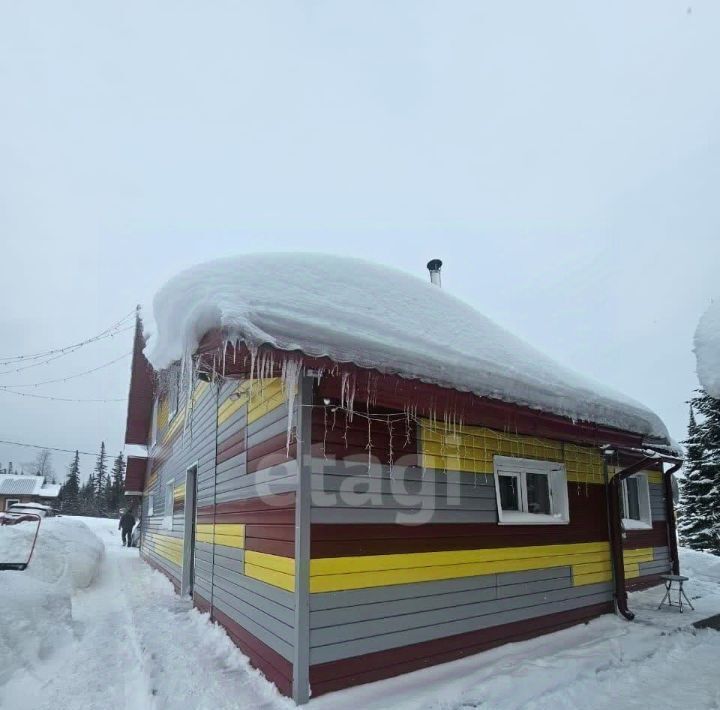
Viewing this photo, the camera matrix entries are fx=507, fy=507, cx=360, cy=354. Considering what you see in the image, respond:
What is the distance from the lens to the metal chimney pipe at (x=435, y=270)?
8.94 metres

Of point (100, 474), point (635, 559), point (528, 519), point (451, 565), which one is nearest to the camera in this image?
point (451, 565)

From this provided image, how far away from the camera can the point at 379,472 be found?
4176 millimetres

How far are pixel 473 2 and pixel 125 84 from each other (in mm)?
8282

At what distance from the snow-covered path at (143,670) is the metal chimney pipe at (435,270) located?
619 centimetres

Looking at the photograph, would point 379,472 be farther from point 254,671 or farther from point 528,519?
point 528,519

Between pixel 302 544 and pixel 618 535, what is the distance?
4774 millimetres

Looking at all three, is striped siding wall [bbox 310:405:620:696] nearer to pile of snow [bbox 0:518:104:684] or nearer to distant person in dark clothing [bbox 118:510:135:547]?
pile of snow [bbox 0:518:104:684]

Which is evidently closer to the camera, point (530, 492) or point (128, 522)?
point (530, 492)

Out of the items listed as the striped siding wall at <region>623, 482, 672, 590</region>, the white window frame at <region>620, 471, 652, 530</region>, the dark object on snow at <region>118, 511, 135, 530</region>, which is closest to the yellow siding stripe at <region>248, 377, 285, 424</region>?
the striped siding wall at <region>623, 482, 672, 590</region>

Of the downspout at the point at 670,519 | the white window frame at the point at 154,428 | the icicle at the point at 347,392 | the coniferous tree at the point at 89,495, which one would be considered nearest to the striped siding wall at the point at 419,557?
the icicle at the point at 347,392

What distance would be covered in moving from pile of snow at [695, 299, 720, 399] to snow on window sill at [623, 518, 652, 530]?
5.51 m

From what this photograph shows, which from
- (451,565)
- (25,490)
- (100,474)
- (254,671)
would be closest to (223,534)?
(254,671)

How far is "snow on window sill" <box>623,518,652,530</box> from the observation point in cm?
733

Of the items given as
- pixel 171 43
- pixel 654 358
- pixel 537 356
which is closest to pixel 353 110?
pixel 171 43
